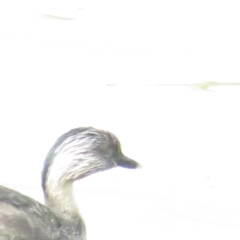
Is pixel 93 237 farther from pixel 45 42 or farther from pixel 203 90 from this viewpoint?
pixel 45 42

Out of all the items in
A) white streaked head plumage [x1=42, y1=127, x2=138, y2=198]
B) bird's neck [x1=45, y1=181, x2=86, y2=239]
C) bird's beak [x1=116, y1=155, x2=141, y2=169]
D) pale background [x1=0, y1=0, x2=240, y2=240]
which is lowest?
pale background [x1=0, y1=0, x2=240, y2=240]

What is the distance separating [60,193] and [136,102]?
3.21m

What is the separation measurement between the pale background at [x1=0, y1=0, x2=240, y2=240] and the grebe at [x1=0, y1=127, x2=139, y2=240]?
0.52 m

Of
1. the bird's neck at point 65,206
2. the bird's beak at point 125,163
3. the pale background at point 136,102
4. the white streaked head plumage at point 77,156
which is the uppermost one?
the white streaked head plumage at point 77,156

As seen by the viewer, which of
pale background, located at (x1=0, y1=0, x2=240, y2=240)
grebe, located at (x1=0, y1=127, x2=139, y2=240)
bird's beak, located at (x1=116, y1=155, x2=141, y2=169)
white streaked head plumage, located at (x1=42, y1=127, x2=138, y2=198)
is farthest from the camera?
pale background, located at (x1=0, y1=0, x2=240, y2=240)

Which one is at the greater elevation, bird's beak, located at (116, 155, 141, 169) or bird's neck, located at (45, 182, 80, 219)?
bird's beak, located at (116, 155, 141, 169)

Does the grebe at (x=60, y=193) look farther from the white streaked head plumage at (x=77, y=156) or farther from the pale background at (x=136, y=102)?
the pale background at (x=136, y=102)

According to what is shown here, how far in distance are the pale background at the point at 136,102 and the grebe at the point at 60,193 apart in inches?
20.6

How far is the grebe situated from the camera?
714 cm

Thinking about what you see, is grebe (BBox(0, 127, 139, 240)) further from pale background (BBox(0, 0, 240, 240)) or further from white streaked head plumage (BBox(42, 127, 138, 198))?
pale background (BBox(0, 0, 240, 240))

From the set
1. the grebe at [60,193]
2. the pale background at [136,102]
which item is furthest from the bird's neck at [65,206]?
the pale background at [136,102]

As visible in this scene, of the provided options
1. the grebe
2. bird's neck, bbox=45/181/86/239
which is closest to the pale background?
bird's neck, bbox=45/181/86/239

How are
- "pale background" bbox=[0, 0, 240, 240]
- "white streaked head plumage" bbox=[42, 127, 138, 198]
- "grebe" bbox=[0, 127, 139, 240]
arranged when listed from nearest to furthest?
"grebe" bbox=[0, 127, 139, 240] → "white streaked head plumage" bbox=[42, 127, 138, 198] → "pale background" bbox=[0, 0, 240, 240]

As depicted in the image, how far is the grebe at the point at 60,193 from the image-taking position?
7.14 m
